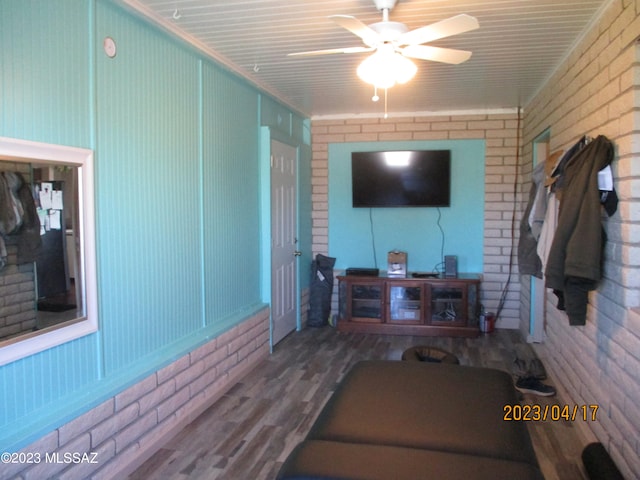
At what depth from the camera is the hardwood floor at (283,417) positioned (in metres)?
2.48

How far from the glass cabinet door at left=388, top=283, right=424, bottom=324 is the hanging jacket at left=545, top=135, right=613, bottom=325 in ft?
8.20

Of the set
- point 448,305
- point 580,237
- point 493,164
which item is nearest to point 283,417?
point 580,237

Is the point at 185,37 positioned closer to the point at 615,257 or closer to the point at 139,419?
the point at 139,419

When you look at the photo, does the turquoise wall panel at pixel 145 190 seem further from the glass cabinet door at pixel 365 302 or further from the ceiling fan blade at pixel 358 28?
the glass cabinet door at pixel 365 302

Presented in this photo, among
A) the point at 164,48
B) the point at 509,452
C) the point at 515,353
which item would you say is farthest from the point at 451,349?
the point at 164,48

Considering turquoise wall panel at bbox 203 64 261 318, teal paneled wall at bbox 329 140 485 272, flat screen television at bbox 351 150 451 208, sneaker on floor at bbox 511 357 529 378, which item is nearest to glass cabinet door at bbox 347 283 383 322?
teal paneled wall at bbox 329 140 485 272

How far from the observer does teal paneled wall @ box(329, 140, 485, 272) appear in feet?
17.5

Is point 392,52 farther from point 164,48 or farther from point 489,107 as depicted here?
point 489,107

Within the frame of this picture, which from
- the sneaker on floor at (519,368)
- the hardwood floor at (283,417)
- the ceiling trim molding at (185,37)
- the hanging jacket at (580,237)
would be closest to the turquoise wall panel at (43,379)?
the hardwood floor at (283,417)

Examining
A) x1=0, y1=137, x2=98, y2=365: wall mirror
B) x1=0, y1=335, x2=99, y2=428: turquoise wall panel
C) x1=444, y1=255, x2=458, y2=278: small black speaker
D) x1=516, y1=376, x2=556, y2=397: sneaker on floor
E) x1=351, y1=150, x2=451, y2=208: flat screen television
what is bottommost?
x1=516, y1=376, x2=556, y2=397: sneaker on floor

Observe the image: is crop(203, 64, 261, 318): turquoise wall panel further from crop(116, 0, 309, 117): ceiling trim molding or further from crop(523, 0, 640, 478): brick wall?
crop(523, 0, 640, 478): brick wall

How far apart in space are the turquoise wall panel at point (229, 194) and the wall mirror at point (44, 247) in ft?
3.66

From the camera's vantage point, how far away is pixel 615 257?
2395mm

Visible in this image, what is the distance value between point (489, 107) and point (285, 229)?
2.62 meters
